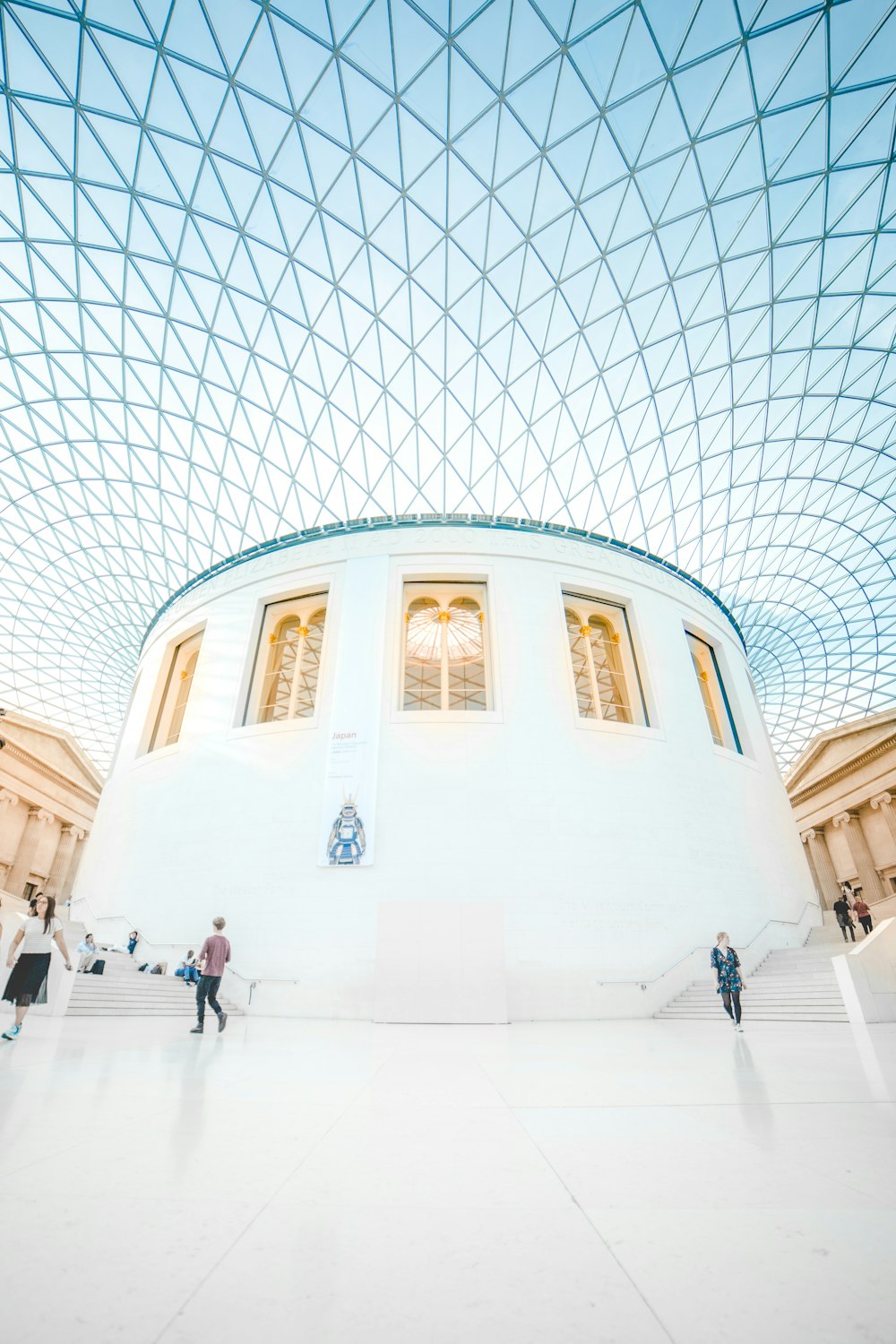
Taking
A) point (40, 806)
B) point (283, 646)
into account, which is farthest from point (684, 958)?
point (40, 806)

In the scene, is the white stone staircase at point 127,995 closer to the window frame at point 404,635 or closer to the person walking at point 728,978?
the window frame at point 404,635

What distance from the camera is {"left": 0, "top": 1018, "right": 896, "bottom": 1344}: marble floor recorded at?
5.61 ft

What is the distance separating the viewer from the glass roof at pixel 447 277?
15633 millimetres

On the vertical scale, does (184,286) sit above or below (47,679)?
above

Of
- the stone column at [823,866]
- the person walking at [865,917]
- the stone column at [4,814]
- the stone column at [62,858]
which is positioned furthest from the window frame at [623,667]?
the stone column at [62,858]

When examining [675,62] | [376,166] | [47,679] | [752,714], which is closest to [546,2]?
[675,62]

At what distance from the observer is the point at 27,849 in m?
41.4

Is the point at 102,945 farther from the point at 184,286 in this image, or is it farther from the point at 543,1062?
the point at 184,286

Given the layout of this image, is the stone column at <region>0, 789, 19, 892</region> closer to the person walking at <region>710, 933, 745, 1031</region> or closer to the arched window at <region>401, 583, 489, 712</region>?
the arched window at <region>401, 583, 489, 712</region>

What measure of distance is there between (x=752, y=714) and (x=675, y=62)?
79.6 feet

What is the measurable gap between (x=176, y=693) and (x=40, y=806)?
82.5ft

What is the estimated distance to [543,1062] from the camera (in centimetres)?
771

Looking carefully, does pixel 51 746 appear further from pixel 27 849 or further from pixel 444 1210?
pixel 444 1210

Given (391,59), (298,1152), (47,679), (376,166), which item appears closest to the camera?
(298,1152)
